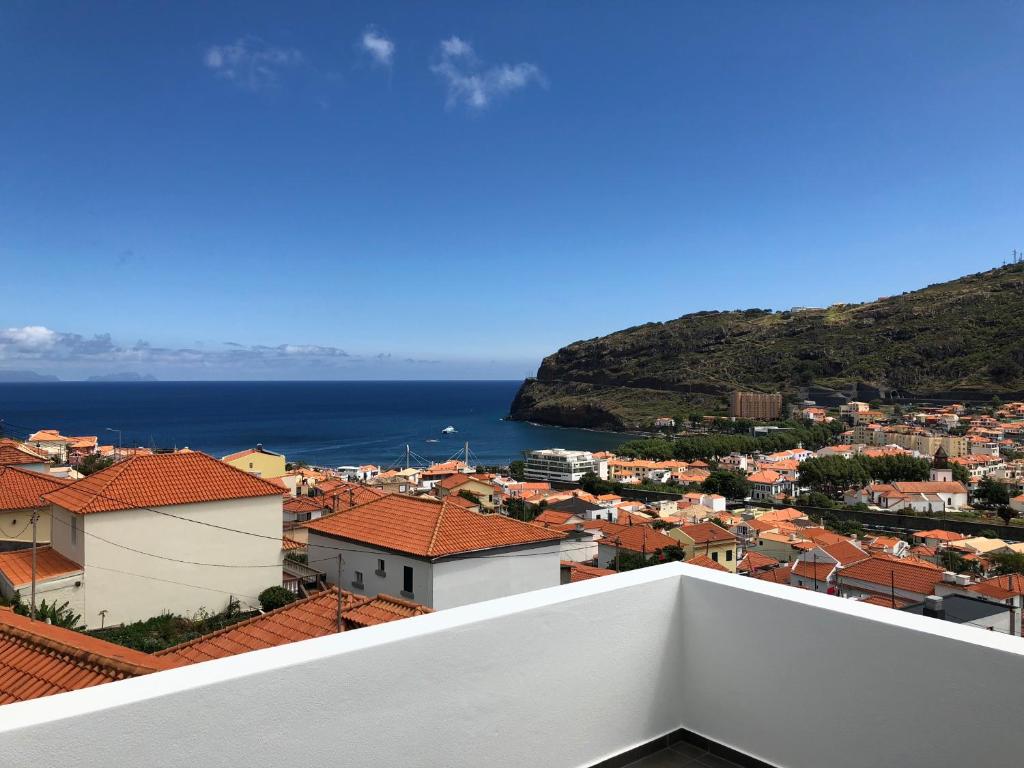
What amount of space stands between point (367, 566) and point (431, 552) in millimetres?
1311

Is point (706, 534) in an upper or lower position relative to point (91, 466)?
lower

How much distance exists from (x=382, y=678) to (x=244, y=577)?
952cm

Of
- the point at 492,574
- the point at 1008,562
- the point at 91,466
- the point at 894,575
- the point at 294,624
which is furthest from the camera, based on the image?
the point at 91,466

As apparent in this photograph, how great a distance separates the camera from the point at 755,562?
21750mm

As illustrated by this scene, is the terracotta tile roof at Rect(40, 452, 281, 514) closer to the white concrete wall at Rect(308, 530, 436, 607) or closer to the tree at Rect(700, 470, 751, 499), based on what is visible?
the white concrete wall at Rect(308, 530, 436, 607)

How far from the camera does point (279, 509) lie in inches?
416

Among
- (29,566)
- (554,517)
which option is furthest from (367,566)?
(554,517)

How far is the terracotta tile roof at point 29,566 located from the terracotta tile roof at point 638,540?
14.1 metres

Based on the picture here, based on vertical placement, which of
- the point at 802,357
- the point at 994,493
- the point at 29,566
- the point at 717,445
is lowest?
the point at 994,493

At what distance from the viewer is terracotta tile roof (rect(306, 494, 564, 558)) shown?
360 inches

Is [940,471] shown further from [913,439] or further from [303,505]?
[303,505]

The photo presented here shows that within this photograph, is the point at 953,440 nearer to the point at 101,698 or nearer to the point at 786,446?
the point at 786,446

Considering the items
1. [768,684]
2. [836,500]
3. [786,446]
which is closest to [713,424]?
[786,446]

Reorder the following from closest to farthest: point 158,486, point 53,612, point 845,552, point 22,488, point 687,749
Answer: point 687,749 < point 53,612 < point 158,486 < point 22,488 < point 845,552
